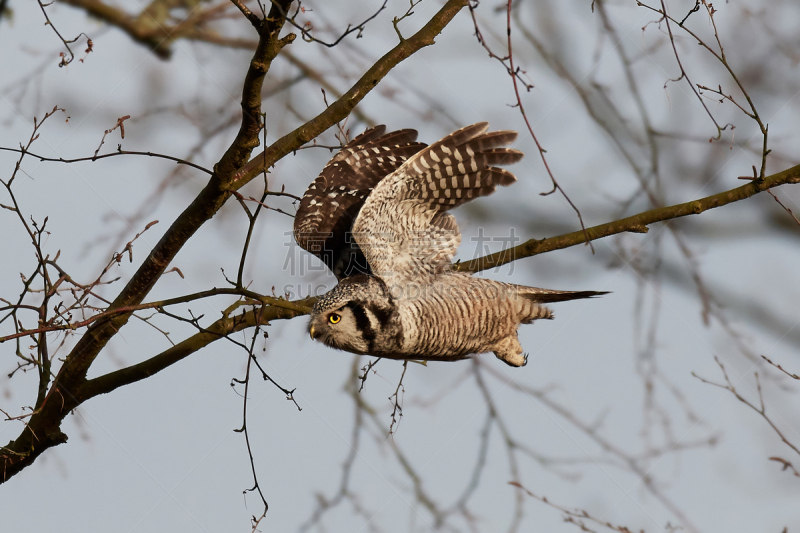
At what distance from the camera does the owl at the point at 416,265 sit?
4.06 m

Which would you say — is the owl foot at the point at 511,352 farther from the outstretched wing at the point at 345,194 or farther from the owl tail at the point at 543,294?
the outstretched wing at the point at 345,194

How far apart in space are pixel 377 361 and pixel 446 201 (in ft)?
4.03

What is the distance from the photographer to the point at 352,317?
4.07 metres

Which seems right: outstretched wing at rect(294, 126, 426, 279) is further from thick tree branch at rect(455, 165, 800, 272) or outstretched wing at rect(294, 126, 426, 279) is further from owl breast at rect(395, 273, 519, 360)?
thick tree branch at rect(455, 165, 800, 272)

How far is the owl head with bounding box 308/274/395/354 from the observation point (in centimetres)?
403

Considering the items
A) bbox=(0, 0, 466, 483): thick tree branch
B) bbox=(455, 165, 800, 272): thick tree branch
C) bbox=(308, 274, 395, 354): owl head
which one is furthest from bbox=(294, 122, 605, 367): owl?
bbox=(0, 0, 466, 483): thick tree branch

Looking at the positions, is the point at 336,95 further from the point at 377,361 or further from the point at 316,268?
the point at 377,361

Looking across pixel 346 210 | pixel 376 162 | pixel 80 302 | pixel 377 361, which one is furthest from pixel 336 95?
pixel 80 302

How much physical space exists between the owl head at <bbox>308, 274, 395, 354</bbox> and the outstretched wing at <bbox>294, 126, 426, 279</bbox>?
1.45 ft

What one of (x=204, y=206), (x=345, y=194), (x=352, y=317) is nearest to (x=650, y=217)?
(x=352, y=317)

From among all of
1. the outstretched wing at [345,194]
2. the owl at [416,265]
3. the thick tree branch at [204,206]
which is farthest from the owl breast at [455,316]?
the thick tree branch at [204,206]

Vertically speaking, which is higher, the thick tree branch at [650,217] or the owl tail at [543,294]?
the owl tail at [543,294]

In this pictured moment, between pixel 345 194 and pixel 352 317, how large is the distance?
120 centimetres

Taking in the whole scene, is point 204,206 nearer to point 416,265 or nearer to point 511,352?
point 416,265
